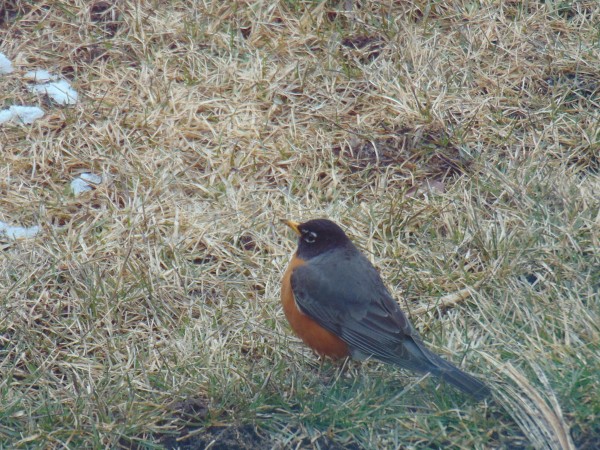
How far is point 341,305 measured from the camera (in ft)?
14.8

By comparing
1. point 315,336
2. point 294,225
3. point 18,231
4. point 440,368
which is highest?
point 440,368

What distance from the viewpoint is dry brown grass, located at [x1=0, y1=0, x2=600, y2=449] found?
3957mm

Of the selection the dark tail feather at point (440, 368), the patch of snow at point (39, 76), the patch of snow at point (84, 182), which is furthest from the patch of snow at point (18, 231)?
the dark tail feather at point (440, 368)

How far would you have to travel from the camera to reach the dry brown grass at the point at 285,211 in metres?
3.96

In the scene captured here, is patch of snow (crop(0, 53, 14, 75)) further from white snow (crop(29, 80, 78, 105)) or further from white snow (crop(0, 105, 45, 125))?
white snow (crop(0, 105, 45, 125))

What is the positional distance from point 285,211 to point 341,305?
94 centimetres

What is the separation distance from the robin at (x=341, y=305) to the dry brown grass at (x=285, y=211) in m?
0.13

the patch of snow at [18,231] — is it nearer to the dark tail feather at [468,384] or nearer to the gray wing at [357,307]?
the gray wing at [357,307]

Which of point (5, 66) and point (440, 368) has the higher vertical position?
point (440, 368)

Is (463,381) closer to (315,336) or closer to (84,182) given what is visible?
(315,336)

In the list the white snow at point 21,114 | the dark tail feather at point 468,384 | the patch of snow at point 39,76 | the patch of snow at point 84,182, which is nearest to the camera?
the dark tail feather at point 468,384

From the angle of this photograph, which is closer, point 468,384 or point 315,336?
point 468,384

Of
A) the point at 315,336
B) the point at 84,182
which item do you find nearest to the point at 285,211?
the point at 315,336

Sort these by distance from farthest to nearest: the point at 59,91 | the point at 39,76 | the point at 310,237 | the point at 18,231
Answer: the point at 39,76 → the point at 59,91 → the point at 18,231 → the point at 310,237
